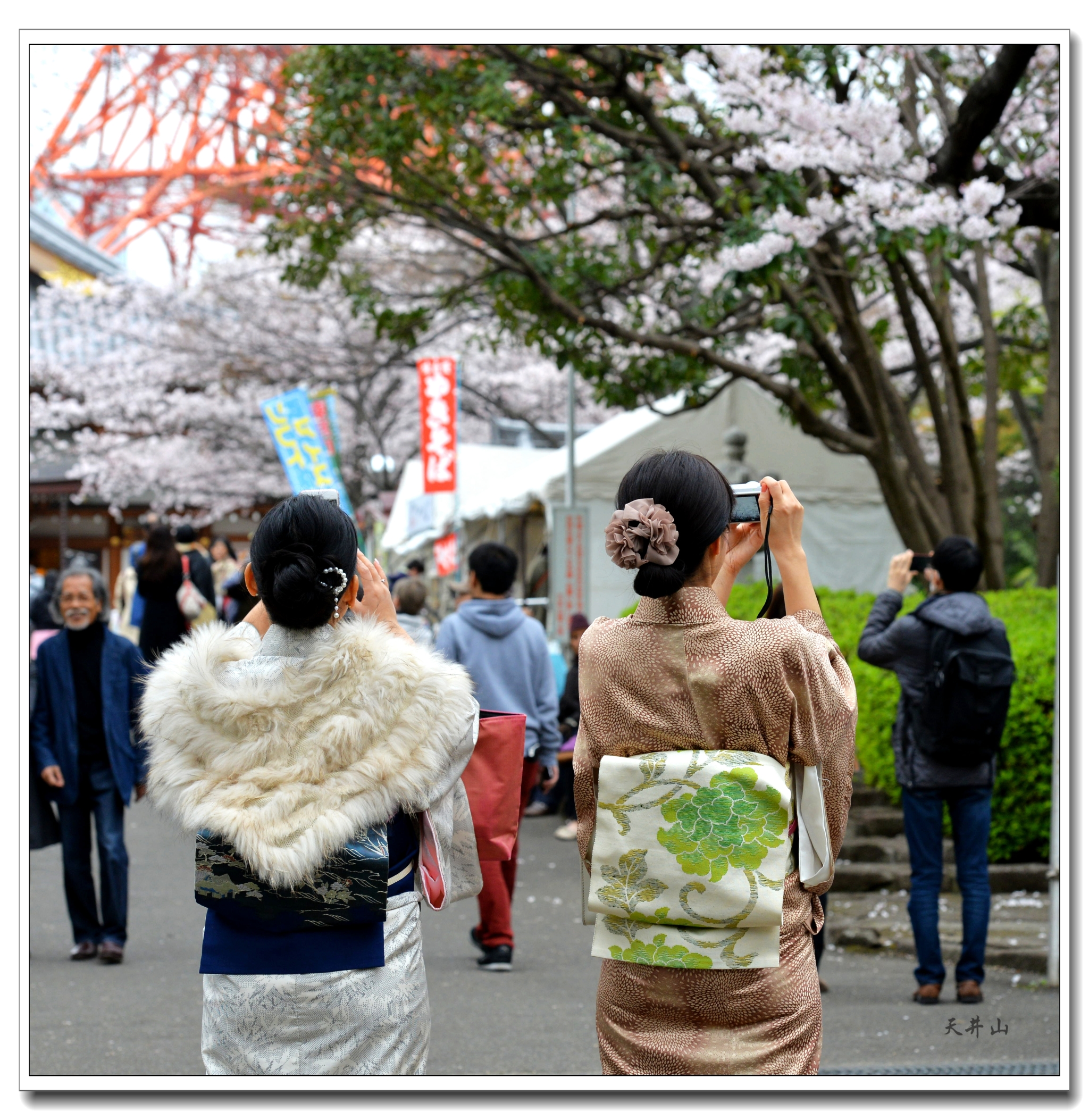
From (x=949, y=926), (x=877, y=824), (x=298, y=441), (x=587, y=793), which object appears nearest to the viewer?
(x=587, y=793)

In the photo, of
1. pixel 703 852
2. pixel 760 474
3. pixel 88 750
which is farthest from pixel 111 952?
pixel 760 474

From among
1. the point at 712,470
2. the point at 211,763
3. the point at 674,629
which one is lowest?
the point at 211,763

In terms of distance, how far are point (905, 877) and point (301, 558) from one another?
5427mm

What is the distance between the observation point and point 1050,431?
365 inches

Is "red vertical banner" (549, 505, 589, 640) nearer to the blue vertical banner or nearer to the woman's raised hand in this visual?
the blue vertical banner

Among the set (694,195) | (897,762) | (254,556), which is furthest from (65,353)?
(254,556)

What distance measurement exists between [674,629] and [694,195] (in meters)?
8.01

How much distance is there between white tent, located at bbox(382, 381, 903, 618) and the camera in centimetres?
1265

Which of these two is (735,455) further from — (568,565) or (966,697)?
(966,697)

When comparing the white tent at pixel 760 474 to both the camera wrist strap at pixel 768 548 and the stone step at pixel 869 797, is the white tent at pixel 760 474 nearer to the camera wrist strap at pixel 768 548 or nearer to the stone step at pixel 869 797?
the stone step at pixel 869 797

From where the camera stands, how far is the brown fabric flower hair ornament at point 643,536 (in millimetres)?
2252

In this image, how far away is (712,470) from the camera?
2395 millimetres

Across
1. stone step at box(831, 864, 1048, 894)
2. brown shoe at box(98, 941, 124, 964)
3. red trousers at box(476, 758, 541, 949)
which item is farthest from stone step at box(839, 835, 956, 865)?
brown shoe at box(98, 941, 124, 964)
